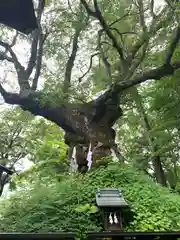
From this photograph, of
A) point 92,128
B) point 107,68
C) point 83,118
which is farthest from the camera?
point 107,68

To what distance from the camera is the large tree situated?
28.8ft

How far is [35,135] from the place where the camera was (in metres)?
15.9

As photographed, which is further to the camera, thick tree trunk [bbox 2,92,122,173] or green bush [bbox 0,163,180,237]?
thick tree trunk [bbox 2,92,122,173]

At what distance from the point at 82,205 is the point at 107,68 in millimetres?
4949

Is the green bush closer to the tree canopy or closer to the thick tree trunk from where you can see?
the tree canopy

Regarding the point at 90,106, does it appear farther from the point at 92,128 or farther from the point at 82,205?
the point at 82,205

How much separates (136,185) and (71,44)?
550 centimetres

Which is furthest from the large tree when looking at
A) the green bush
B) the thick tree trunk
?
the green bush

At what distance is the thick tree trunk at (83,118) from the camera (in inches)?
353

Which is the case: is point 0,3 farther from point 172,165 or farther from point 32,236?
point 172,165

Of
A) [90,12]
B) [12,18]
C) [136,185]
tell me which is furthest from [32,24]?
[90,12]

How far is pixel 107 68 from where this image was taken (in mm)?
9859

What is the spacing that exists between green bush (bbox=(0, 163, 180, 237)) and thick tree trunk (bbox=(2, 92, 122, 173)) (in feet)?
4.67

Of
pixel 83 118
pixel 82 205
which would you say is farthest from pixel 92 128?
pixel 82 205
